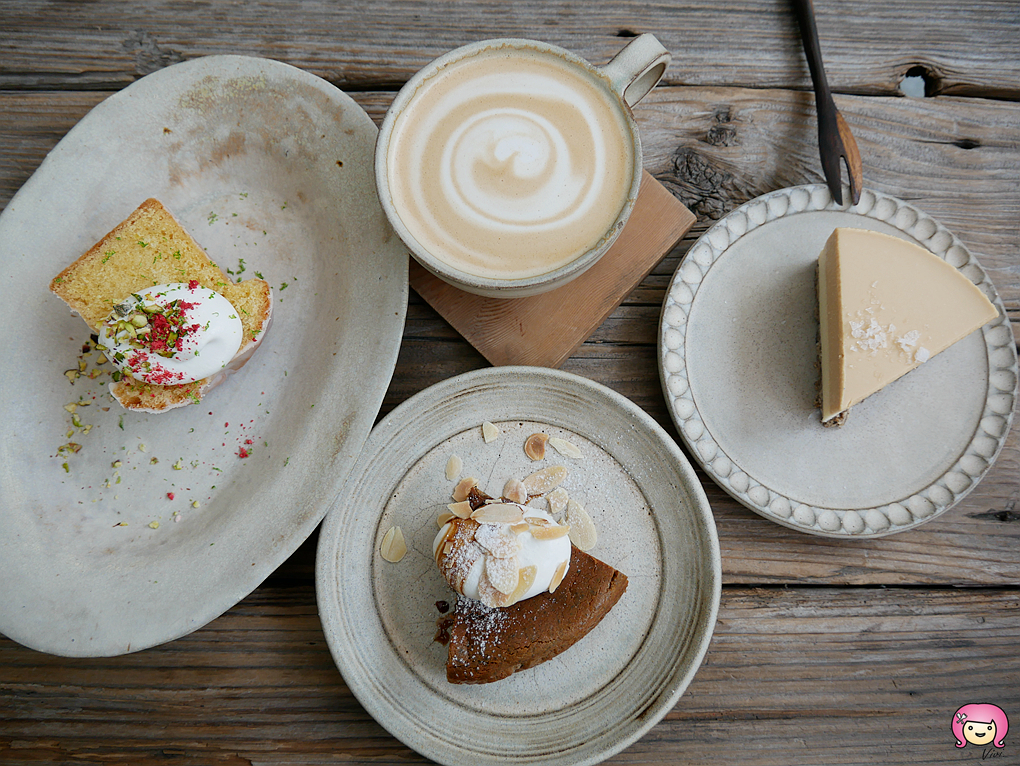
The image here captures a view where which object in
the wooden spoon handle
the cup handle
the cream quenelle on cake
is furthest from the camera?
the wooden spoon handle

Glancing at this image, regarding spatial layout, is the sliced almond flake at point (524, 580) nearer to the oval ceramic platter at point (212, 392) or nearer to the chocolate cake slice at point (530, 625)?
the chocolate cake slice at point (530, 625)

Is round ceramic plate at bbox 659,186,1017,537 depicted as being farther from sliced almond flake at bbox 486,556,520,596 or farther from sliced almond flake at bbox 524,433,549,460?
sliced almond flake at bbox 486,556,520,596

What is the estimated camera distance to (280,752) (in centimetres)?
144

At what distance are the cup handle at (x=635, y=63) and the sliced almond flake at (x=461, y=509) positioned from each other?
3.01 feet

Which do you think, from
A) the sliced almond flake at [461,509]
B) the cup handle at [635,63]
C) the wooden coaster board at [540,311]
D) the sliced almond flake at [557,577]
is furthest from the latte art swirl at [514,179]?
the sliced almond flake at [557,577]

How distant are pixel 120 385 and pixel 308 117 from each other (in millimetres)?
730

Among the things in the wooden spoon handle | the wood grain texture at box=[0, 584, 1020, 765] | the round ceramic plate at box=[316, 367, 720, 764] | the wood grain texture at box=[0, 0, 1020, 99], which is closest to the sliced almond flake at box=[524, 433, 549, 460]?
the round ceramic plate at box=[316, 367, 720, 764]

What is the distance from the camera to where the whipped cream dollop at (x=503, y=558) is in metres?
1.24

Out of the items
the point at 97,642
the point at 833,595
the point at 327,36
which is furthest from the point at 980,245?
the point at 97,642

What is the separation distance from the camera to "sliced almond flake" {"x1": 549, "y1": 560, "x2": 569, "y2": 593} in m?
1.28

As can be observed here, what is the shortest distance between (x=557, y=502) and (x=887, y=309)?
0.91 meters

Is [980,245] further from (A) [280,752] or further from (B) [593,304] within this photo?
(A) [280,752]

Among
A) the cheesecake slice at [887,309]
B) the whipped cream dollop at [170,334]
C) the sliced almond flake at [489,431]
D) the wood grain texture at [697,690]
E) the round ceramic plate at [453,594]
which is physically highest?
the whipped cream dollop at [170,334]

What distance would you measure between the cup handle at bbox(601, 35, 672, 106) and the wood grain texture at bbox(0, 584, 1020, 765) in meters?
1.23
